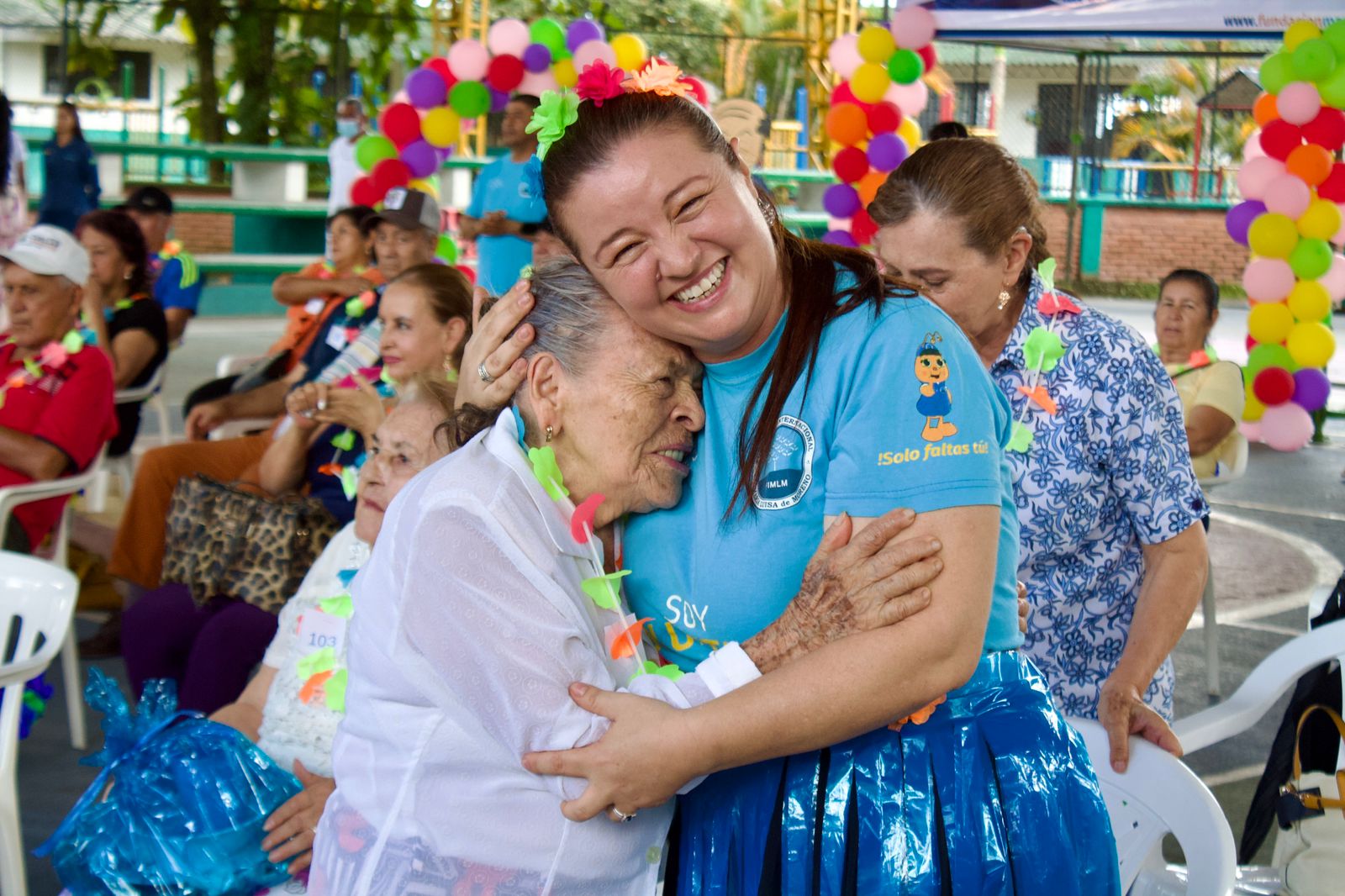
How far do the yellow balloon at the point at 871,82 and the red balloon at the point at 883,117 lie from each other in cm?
5

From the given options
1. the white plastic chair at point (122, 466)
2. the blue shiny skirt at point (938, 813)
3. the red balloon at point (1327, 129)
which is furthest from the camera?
the red balloon at point (1327, 129)

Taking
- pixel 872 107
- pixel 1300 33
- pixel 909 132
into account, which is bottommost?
pixel 909 132

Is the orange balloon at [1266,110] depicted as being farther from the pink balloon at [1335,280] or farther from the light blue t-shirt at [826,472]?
the light blue t-shirt at [826,472]

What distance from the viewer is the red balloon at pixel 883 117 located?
8469 millimetres

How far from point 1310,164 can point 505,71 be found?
4878 millimetres

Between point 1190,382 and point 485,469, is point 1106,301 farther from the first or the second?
point 485,469

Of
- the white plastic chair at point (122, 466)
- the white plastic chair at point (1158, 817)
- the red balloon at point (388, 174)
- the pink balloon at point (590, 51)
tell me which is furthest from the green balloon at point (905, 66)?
the white plastic chair at point (1158, 817)

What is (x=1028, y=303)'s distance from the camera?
8.38 ft

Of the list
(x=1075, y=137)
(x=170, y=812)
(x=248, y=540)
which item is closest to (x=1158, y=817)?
(x=170, y=812)

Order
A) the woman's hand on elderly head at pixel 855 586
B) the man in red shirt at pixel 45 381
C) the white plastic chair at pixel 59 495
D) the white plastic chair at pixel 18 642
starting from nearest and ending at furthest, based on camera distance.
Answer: the woman's hand on elderly head at pixel 855 586 < the white plastic chair at pixel 18 642 < the white plastic chair at pixel 59 495 < the man in red shirt at pixel 45 381

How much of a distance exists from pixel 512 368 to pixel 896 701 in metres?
0.67

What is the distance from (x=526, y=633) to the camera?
1.55 meters

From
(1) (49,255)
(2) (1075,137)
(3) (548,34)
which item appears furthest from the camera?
(2) (1075,137)

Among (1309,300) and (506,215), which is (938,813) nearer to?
(506,215)
